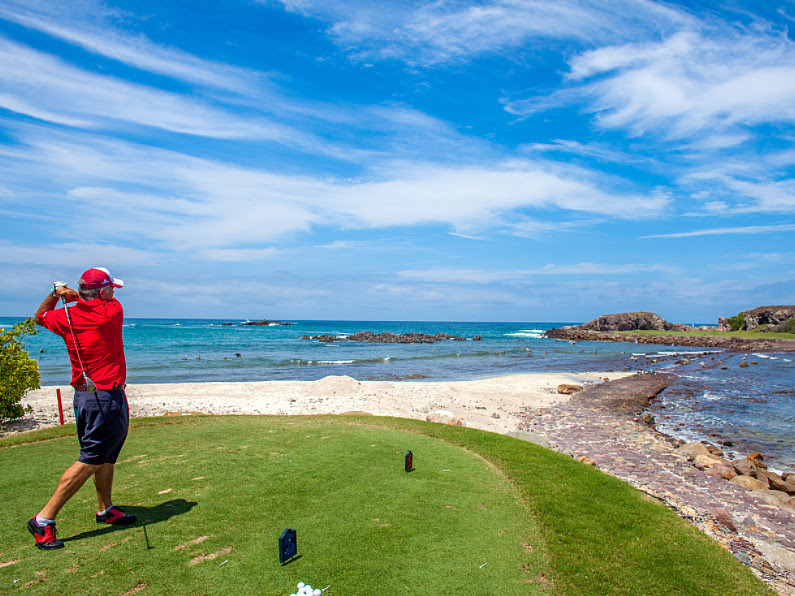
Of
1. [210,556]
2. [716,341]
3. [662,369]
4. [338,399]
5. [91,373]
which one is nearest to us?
[210,556]

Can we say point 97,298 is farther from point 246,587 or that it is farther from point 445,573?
point 445,573

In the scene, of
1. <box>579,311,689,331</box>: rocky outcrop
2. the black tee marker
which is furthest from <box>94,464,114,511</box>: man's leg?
<box>579,311,689,331</box>: rocky outcrop

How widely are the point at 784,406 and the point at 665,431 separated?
10205mm

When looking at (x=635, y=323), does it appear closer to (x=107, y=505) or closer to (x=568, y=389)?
(x=568, y=389)

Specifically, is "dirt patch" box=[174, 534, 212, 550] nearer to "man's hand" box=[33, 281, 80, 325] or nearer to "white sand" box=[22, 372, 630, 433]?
"man's hand" box=[33, 281, 80, 325]

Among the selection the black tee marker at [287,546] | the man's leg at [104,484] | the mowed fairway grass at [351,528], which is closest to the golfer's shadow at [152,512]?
the mowed fairway grass at [351,528]

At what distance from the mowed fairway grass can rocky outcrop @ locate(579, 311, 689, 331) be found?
12404cm

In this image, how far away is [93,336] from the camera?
5227 mm

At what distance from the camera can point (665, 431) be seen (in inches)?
715

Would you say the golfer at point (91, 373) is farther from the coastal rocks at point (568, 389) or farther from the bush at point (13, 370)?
the coastal rocks at point (568, 389)

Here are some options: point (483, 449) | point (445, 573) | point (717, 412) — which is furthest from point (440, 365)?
point (445, 573)

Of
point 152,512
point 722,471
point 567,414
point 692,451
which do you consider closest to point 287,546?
point 152,512

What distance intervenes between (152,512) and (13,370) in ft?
37.3

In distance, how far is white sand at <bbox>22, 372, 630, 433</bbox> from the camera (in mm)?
19547
